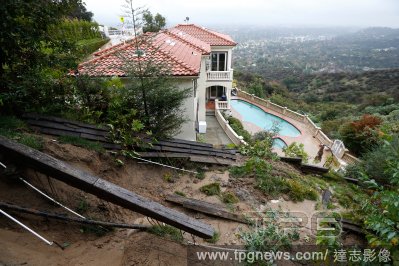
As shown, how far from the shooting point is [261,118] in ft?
89.4

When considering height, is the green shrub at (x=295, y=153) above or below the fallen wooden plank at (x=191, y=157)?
below

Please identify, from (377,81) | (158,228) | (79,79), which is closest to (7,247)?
(158,228)

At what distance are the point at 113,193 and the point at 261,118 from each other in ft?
82.6

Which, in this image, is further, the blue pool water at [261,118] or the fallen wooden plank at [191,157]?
the blue pool water at [261,118]

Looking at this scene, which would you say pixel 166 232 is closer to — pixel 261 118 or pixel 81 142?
pixel 81 142

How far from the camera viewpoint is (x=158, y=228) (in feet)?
14.2

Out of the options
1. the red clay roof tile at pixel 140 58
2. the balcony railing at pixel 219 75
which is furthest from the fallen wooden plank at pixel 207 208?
the balcony railing at pixel 219 75

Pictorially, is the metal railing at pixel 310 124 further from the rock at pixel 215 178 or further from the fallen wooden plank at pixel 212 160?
the rock at pixel 215 178

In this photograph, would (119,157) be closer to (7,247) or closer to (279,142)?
(7,247)

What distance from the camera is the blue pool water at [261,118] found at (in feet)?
79.1

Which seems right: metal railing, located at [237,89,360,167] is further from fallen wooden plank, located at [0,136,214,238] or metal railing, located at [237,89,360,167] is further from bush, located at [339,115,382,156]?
fallen wooden plank, located at [0,136,214,238]

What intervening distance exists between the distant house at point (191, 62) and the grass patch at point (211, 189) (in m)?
4.29

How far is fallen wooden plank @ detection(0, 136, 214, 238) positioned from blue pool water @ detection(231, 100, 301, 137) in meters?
21.1

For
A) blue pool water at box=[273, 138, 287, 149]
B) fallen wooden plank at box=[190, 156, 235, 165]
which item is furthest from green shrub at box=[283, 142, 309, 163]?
blue pool water at box=[273, 138, 287, 149]
